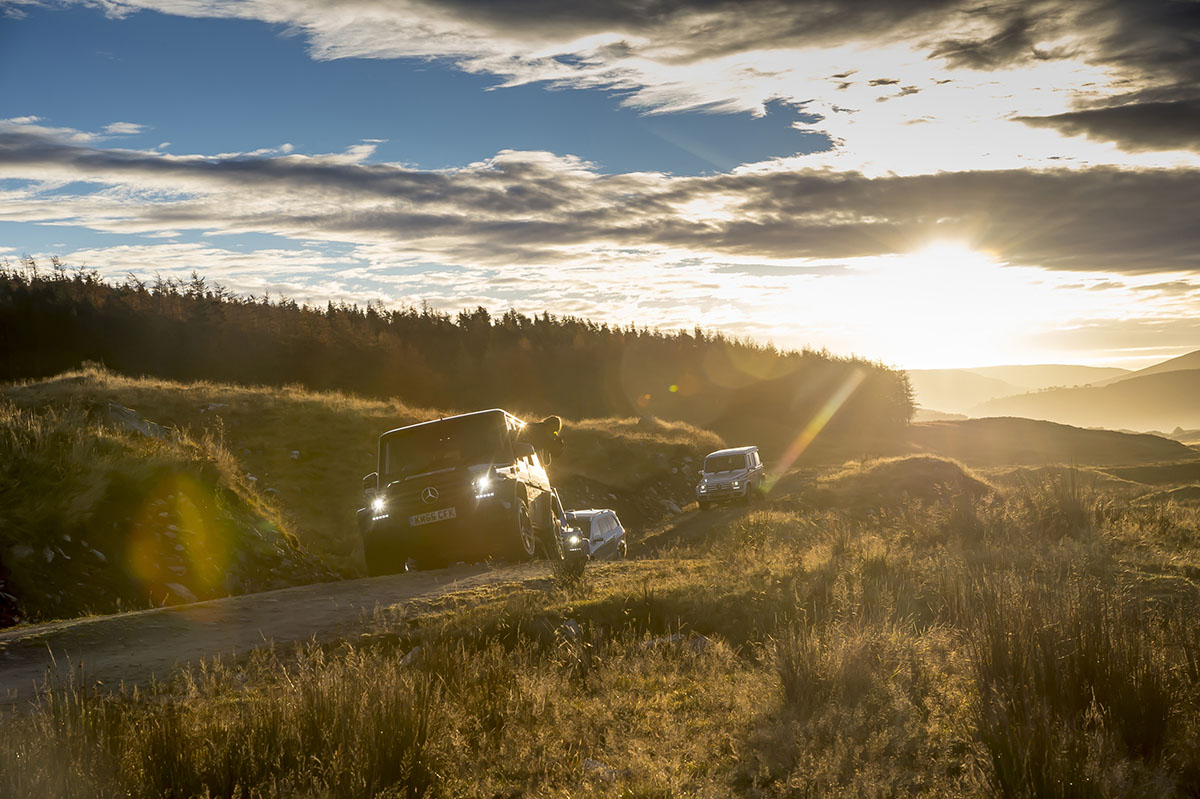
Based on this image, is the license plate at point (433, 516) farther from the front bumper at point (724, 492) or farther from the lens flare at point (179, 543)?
the front bumper at point (724, 492)

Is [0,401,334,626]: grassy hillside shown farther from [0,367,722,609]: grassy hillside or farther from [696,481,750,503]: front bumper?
[696,481,750,503]: front bumper

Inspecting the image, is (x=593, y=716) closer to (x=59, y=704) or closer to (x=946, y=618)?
(x=59, y=704)

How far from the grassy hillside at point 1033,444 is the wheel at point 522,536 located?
64.8m

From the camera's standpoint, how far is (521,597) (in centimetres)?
991

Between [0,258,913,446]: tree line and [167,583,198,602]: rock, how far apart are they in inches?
2539

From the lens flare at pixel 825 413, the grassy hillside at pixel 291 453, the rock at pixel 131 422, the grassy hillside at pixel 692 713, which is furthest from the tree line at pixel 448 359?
the grassy hillside at pixel 692 713

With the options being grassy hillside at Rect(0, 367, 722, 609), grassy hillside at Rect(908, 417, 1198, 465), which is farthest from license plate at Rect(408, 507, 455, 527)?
grassy hillside at Rect(908, 417, 1198, 465)

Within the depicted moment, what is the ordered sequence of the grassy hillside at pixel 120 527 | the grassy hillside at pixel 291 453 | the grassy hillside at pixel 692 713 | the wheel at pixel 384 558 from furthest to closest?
the grassy hillside at pixel 291 453
the wheel at pixel 384 558
the grassy hillside at pixel 120 527
the grassy hillside at pixel 692 713

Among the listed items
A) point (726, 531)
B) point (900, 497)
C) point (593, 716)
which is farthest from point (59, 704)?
point (900, 497)

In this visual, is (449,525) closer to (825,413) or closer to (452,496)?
(452,496)

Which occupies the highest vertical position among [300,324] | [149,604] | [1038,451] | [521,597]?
[300,324]

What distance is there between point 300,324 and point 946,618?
3583 inches

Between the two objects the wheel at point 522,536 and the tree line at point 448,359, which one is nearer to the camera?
the wheel at point 522,536

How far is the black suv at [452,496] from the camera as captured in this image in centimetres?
1312
